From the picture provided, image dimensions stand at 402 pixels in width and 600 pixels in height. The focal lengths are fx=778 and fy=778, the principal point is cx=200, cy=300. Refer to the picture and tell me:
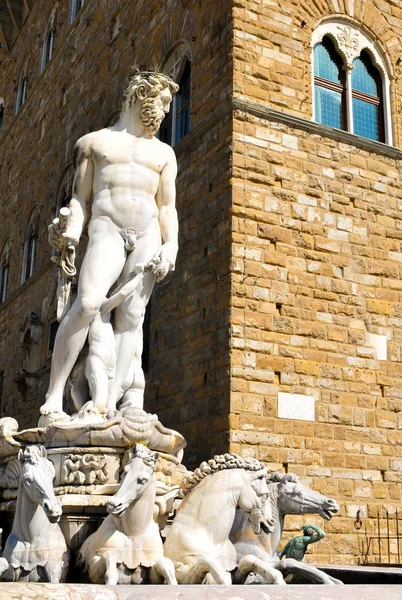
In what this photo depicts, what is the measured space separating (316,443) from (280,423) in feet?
1.78

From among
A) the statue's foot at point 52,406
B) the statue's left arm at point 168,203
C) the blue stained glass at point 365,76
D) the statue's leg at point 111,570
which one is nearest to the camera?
the statue's leg at point 111,570

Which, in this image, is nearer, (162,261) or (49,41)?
(162,261)

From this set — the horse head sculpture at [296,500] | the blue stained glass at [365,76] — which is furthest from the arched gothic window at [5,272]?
the horse head sculpture at [296,500]

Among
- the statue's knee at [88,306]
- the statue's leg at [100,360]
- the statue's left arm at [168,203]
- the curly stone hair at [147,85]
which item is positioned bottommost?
the statue's leg at [100,360]

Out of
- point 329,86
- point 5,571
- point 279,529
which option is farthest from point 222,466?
point 329,86

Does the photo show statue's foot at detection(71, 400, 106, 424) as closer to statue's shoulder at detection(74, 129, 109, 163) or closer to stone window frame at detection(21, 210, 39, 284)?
statue's shoulder at detection(74, 129, 109, 163)

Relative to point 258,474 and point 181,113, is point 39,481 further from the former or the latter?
point 181,113

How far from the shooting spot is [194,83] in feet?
37.3

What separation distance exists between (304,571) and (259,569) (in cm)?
30

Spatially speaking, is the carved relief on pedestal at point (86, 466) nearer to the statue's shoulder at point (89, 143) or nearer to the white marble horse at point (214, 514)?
the white marble horse at point (214, 514)

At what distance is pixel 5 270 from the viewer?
827 inches

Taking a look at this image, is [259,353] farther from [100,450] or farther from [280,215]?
[100,450]

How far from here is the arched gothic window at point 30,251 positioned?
1864cm

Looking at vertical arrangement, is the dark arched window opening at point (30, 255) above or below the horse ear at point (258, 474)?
above
